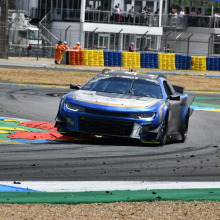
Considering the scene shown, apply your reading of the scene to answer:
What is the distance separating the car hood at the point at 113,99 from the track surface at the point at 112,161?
0.71 m

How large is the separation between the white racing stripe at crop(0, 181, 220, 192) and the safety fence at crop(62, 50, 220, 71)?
1399 inches

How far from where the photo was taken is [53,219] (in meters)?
6.79

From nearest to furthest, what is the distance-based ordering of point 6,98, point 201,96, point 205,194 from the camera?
point 205,194 < point 6,98 < point 201,96

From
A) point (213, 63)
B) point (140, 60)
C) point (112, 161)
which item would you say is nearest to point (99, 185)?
point (112, 161)

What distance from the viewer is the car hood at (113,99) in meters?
12.4

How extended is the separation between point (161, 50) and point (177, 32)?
3.69m

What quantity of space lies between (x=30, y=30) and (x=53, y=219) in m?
48.0

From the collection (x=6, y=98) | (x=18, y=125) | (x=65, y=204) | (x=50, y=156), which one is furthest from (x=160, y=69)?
(x=65, y=204)

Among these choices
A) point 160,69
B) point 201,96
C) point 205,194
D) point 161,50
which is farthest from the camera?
point 161,50

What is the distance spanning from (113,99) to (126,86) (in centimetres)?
88

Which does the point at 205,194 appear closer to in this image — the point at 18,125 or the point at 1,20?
the point at 18,125

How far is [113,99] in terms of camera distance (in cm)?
1267

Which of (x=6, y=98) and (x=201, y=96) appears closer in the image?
(x=6, y=98)

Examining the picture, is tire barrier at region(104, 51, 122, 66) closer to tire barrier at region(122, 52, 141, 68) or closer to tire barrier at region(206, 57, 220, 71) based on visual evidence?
tire barrier at region(122, 52, 141, 68)
